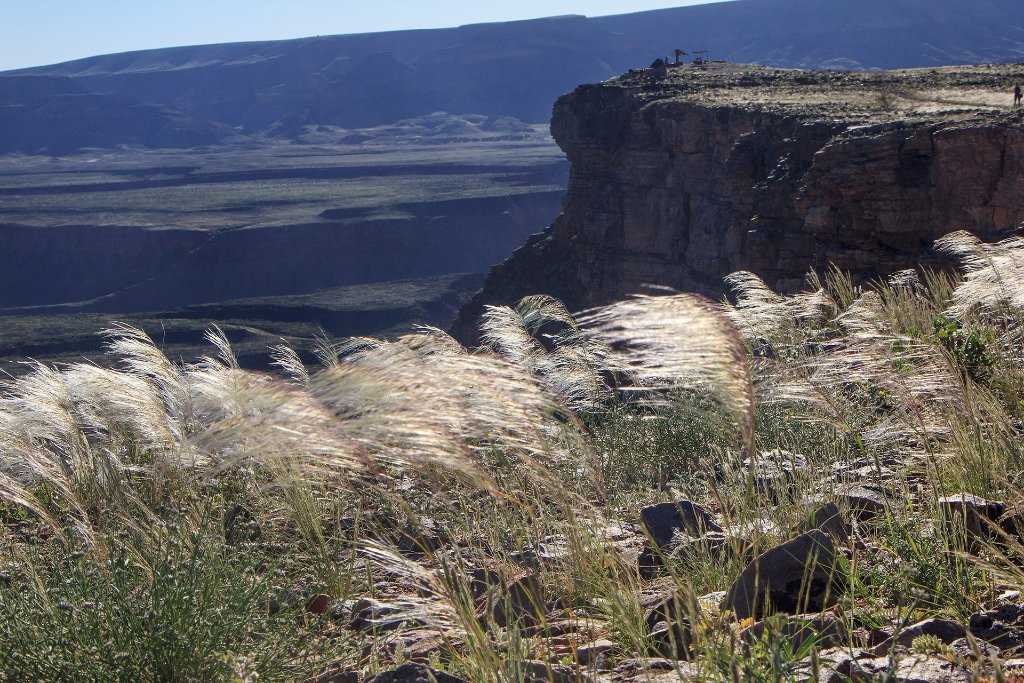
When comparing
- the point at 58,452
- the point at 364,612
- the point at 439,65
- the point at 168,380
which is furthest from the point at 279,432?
the point at 439,65

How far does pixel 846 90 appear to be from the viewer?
2494 centimetres

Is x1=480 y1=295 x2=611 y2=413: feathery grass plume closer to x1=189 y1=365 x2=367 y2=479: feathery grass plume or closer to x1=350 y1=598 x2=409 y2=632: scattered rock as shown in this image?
x1=350 y1=598 x2=409 y2=632: scattered rock

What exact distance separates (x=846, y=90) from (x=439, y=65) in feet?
426

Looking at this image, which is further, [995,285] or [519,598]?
[995,285]

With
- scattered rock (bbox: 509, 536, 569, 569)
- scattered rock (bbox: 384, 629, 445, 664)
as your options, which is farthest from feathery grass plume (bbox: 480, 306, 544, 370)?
scattered rock (bbox: 384, 629, 445, 664)

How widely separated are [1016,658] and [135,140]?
140 m

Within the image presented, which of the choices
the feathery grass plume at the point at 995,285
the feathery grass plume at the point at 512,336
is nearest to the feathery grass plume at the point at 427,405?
the feathery grass plume at the point at 512,336

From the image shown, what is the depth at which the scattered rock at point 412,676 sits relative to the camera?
7.47 ft

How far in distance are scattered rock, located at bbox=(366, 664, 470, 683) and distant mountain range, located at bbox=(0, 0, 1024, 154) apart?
12101 cm

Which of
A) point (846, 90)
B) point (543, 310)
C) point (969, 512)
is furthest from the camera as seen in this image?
point (846, 90)

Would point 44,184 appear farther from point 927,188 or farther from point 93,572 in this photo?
point 93,572

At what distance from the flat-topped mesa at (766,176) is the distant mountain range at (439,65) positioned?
95.5 m

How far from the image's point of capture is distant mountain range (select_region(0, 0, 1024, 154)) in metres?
123

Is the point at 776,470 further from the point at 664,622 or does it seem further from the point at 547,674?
the point at 547,674
